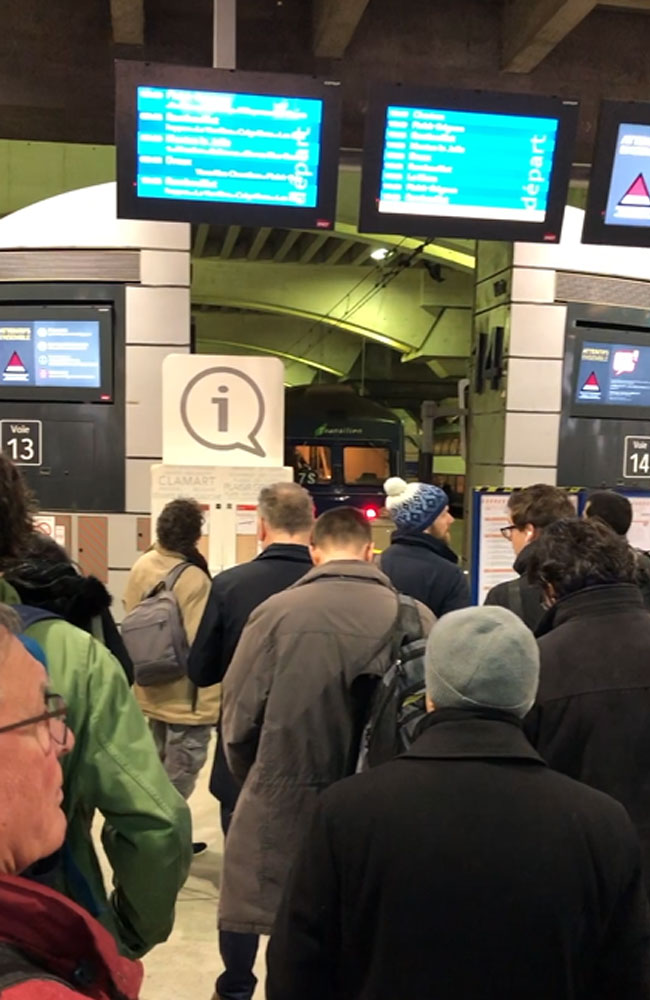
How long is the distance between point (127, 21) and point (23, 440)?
9.52 ft

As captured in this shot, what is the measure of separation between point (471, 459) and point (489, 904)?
6.66m

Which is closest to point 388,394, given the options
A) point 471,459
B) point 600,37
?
point 471,459

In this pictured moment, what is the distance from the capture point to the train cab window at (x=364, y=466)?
10.5m

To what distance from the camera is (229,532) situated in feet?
17.0

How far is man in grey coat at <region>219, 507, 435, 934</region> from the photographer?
8.13ft

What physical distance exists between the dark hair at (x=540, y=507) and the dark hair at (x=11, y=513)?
2.30 m

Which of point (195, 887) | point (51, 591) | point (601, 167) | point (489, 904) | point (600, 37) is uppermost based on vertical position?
point (600, 37)

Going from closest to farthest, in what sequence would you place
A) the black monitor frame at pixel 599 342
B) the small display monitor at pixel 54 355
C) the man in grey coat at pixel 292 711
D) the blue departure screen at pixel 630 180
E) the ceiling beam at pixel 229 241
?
the man in grey coat at pixel 292 711, the blue departure screen at pixel 630 180, the small display monitor at pixel 54 355, the black monitor frame at pixel 599 342, the ceiling beam at pixel 229 241

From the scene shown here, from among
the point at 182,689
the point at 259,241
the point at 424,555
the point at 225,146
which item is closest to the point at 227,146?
the point at 225,146

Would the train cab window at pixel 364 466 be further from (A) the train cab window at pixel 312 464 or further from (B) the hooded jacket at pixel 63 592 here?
(B) the hooded jacket at pixel 63 592

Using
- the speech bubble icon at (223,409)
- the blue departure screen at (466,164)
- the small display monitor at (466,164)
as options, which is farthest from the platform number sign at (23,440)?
the blue departure screen at (466,164)

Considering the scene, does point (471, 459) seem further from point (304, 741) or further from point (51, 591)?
point (51, 591)

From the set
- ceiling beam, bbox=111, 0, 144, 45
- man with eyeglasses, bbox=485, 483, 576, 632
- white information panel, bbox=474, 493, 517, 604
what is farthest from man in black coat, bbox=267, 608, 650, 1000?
ceiling beam, bbox=111, 0, 144, 45

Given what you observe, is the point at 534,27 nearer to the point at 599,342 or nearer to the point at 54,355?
the point at 599,342
